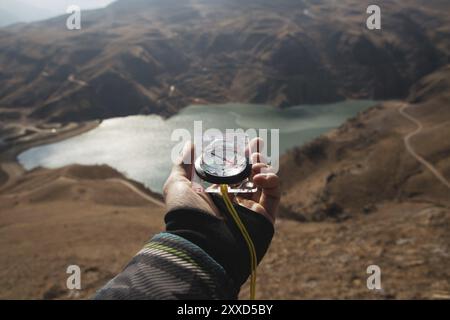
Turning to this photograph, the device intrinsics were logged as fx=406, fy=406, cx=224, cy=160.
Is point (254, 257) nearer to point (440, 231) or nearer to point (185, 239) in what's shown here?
point (185, 239)

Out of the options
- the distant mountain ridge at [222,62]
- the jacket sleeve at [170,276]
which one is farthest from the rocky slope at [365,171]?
the distant mountain ridge at [222,62]

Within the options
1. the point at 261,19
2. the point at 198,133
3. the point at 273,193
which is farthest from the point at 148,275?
the point at 261,19

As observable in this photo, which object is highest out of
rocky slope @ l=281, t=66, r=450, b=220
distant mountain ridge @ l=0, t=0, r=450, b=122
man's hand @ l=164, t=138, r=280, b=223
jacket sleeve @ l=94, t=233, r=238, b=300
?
distant mountain ridge @ l=0, t=0, r=450, b=122

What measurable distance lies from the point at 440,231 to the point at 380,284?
19.8ft

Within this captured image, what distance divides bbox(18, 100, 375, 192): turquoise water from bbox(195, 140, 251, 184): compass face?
40.2 metres

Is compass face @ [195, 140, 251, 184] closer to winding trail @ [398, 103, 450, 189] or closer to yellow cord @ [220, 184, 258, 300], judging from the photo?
yellow cord @ [220, 184, 258, 300]

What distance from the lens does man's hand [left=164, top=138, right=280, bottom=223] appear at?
3582 mm

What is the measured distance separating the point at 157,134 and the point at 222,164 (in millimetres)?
71410

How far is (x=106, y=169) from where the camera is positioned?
46.1 metres

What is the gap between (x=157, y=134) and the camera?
7406 centimetres

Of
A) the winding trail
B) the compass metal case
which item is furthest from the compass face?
the winding trail

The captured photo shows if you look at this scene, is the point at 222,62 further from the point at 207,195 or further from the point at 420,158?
the point at 207,195

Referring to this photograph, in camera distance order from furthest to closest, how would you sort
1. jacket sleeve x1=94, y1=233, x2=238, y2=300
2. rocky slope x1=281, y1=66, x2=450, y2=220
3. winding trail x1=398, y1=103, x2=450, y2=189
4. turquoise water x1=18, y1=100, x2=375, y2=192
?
turquoise water x1=18, y1=100, x2=375, y2=192
winding trail x1=398, y1=103, x2=450, y2=189
rocky slope x1=281, y1=66, x2=450, y2=220
jacket sleeve x1=94, y1=233, x2=238, y2=300
